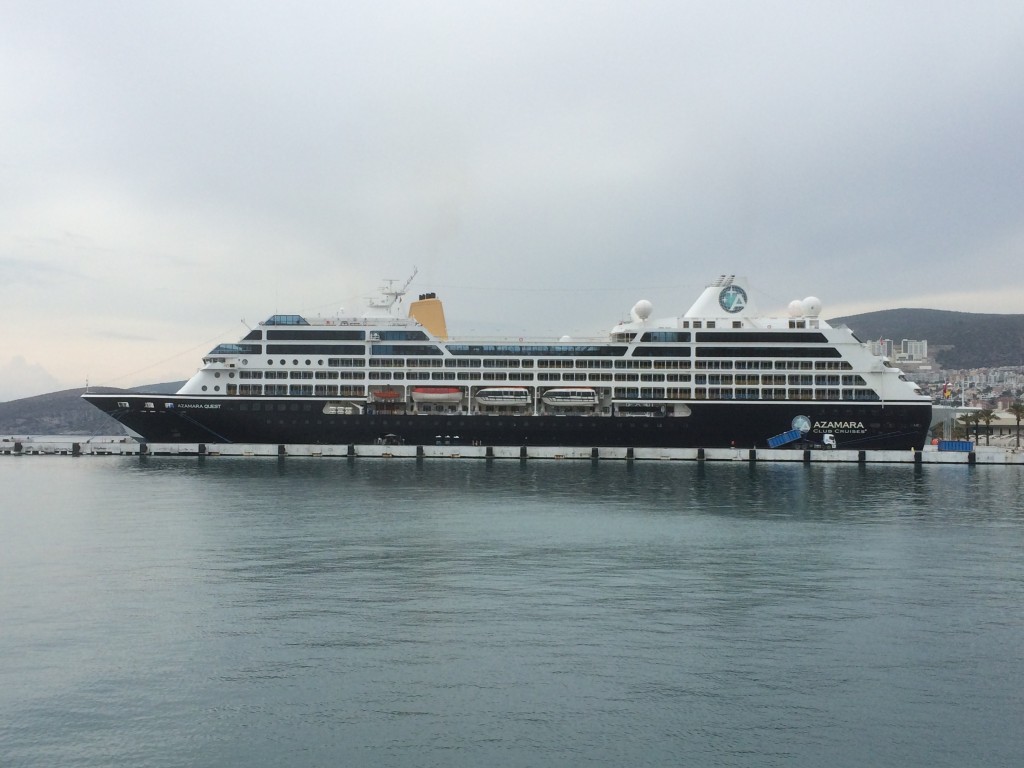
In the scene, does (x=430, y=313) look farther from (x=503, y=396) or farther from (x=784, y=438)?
(x=784, y=438)

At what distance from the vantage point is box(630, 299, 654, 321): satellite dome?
7775cm

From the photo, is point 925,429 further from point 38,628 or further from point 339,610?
point 38,628

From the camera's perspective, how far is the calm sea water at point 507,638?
15.5m

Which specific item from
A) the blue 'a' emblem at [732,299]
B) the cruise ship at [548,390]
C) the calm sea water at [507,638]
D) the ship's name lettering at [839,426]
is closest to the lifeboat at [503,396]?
the cruise ship at [548,390]

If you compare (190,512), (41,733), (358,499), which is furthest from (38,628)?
(358,499)

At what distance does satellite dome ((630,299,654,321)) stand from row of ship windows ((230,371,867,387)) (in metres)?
5.75

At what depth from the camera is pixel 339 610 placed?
916 inches

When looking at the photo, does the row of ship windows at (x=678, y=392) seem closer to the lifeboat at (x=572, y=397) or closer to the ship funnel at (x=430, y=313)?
the lifeboat at (x=572, y=397)

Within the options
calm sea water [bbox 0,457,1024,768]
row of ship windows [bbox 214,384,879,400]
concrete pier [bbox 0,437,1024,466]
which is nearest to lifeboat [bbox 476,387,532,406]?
concrete pier [bbox 0,437,1024,466]

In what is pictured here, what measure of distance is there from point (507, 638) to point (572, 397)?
5415 cm

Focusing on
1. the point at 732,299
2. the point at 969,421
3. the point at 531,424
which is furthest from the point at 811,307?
the point at 969,421

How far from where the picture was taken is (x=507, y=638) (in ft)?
68.2

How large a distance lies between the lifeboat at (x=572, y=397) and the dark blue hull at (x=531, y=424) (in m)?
1.20

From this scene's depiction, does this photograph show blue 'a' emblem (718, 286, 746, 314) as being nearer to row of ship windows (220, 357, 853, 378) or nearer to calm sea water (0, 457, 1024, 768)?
row of ship windows (220, 357, 853, 378)
